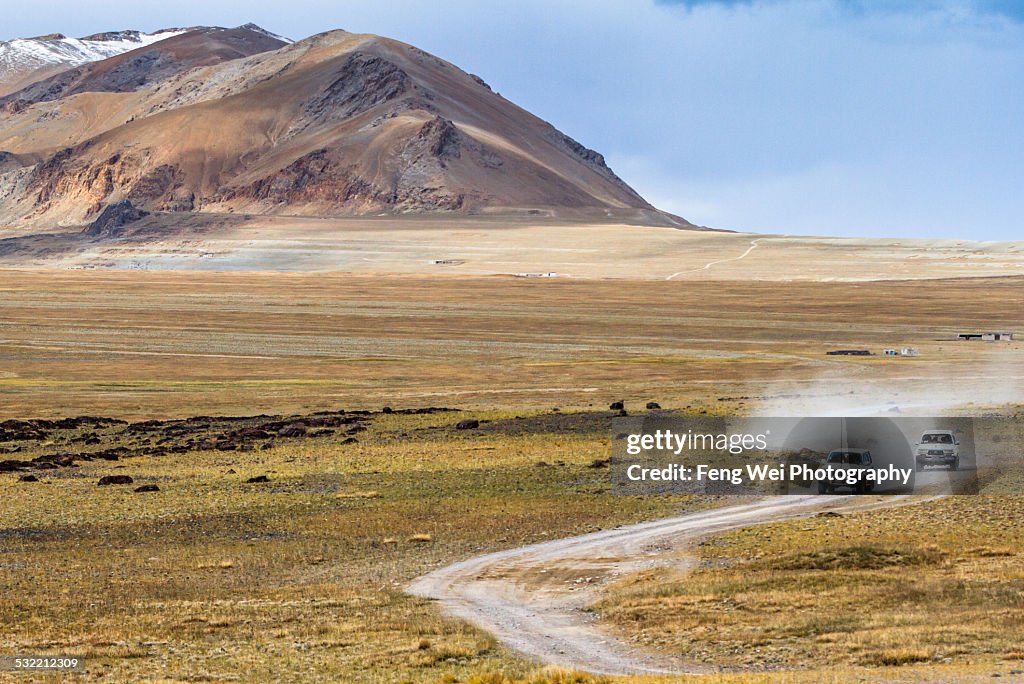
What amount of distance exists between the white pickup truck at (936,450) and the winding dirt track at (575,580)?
295cm

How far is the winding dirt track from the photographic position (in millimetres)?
21469

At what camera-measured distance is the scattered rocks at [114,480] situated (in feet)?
145

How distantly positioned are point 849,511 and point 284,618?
15.3 meters

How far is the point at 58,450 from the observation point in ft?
178

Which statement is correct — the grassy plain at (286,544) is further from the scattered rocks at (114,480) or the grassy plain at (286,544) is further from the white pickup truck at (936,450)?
the white pickup truck at (936,450)

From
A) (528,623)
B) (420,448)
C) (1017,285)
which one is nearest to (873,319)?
(1017,285)

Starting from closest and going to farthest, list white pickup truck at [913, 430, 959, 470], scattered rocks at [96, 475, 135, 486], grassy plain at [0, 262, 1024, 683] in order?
1. grassy plain at [0, 262, 1024, 683]
2. white pickup truck at [913, 430, 959, 470]
3. scattered rocks at [96, 475, 135, 486]

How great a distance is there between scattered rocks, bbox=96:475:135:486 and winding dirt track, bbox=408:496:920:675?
59.1 ft

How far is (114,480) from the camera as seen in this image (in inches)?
1758

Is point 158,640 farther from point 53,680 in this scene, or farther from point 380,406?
point 380,406

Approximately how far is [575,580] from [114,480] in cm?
2187

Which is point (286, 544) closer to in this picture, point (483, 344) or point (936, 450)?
point (936, 450)

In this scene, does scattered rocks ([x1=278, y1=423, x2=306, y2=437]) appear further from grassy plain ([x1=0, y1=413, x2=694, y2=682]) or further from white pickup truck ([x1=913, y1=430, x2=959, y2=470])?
white pickup truck ([x1=913, y1=430, x2=959, y2=470])

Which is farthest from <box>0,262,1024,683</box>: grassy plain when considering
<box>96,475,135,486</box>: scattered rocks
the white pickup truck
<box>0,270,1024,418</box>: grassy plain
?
the white pickup truck
